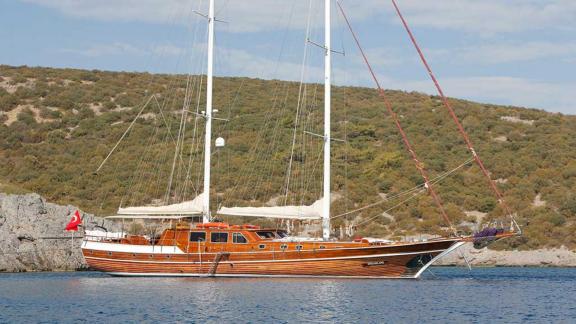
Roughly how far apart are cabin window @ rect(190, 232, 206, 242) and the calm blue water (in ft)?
6.70

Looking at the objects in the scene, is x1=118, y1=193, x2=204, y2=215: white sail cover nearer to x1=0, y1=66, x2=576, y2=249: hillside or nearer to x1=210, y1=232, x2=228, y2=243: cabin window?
x1=210, y1=232, x2=228, y2=243: cabin window

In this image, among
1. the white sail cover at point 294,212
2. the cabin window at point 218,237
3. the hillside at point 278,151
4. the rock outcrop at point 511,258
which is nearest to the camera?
the white sail cover at point 294,212

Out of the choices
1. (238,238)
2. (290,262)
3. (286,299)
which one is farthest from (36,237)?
(286,299)

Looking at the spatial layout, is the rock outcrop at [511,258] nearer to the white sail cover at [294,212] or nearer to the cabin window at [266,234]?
the white sail cover at [294,212]

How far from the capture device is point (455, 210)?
66438 mm

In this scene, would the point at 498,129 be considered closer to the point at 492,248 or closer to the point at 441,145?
the point at 441,145

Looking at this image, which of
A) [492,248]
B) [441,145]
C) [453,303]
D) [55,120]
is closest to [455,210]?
[492,248]

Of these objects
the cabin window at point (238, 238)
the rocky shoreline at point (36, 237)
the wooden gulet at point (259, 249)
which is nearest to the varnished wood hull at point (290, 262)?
the wooden gulet at point (259, 249)

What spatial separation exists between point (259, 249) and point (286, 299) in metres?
8.49

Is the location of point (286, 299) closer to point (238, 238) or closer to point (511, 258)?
point (238, 238)

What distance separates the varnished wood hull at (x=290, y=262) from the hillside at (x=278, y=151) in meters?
6.03

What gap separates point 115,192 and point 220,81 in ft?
139

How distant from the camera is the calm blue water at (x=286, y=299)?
3113 cm

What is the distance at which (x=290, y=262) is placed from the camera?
4344 cm
